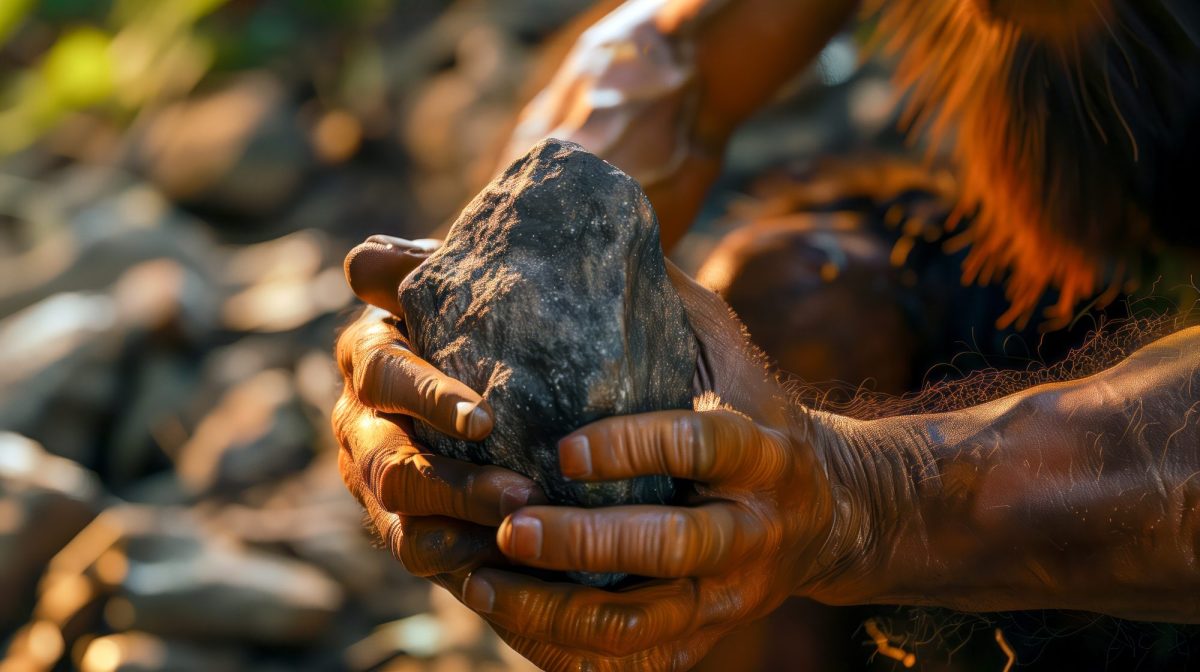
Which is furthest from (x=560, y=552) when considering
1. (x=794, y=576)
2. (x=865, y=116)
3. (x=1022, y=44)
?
(x=865, y=116)

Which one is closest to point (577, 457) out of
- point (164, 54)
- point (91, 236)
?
point (91, 236)

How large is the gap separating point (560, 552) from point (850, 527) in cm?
27

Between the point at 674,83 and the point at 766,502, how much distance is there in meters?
0.67

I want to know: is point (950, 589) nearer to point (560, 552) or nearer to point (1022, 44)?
point (560, 552)

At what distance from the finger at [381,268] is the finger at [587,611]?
0.26 metres

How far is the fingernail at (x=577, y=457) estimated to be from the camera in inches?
24.2

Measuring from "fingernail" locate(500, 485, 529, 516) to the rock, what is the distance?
34 millimetres

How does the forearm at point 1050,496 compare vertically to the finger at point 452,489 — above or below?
below

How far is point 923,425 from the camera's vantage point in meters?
0.82

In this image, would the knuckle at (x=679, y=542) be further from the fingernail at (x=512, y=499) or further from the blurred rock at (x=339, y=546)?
the blurred rock at (x=339, y=546)

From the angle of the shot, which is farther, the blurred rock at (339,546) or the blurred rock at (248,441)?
the blurred rock at (248,441)

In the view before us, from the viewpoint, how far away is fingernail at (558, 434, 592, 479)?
616 millimetres

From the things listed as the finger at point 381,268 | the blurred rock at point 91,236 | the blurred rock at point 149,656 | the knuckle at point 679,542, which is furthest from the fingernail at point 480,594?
Result: the blurred rock at point 91,236

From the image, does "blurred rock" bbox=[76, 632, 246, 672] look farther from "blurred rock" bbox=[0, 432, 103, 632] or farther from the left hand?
the left hand
